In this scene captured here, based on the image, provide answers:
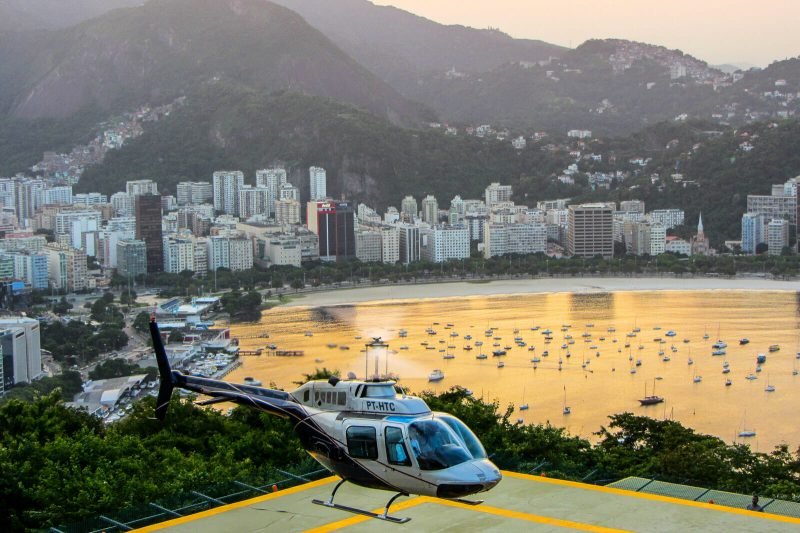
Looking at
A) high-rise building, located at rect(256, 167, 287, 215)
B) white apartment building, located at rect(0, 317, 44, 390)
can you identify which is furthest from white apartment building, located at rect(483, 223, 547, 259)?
white apartment building, located at rect(0, 317, 44, 390)

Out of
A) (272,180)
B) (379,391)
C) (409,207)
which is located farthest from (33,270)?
(379,391)

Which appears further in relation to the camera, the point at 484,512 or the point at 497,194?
the point at 497,194

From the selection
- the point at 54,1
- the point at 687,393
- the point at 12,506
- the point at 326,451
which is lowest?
the point at 687,393

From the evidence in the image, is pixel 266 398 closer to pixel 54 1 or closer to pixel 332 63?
pixel 332 63

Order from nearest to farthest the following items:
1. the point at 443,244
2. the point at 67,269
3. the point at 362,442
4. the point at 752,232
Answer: the point at 362,442
the point at 67,269
the point at 752,232
the point at 443,244

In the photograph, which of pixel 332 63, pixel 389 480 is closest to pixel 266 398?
pixel 389 480

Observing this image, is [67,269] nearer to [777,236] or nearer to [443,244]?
[443,244]

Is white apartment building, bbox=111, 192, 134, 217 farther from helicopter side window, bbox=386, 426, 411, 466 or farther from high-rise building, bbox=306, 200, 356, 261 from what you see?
helicopter side window, bbox=386, 426, 411, 466
